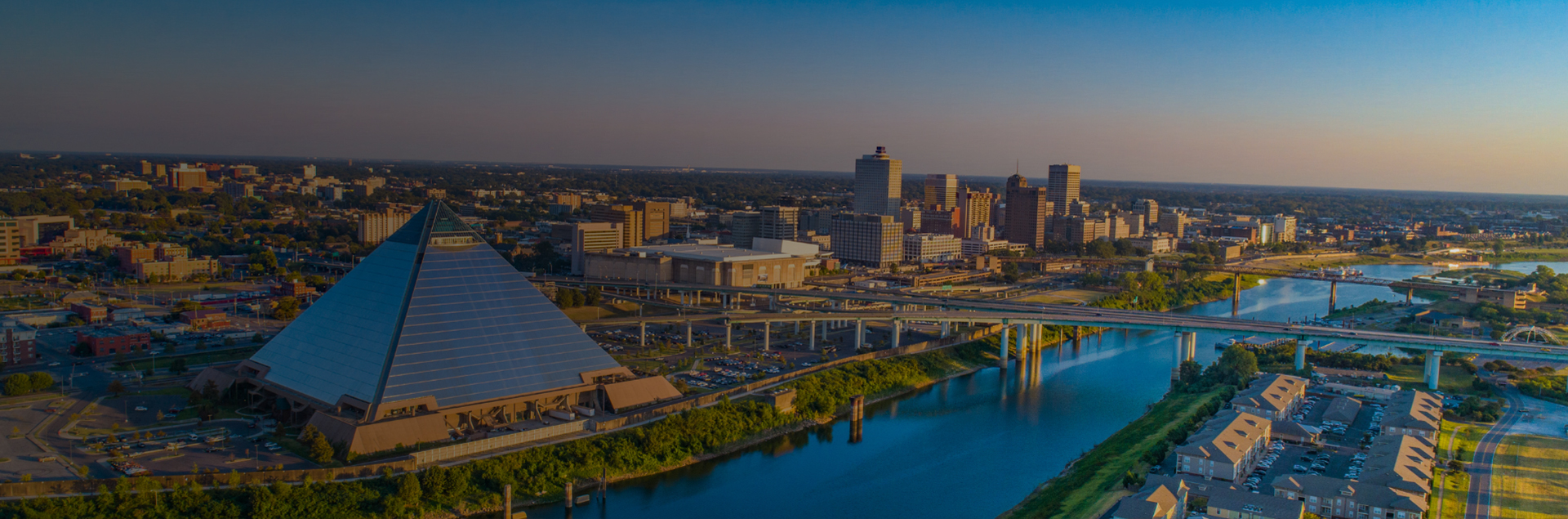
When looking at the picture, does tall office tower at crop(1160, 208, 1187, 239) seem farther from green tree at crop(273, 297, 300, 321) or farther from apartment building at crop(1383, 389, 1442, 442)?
green tree at crop(273, 297, 300, 321)

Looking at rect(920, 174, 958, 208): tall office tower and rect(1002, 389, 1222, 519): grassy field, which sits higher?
rect(920, 174, 958, 208): tall office tower

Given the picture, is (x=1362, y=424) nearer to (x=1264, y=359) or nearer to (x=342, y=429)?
(x=1264, y=359)

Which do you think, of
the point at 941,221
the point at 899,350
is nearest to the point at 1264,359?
the point at 899,350

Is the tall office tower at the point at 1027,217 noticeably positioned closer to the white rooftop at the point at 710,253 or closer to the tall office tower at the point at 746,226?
the tall office tower at the point at 746,226

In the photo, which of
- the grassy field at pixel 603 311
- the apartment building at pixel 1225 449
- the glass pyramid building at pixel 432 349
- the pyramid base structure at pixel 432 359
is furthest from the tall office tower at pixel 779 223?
the apartment building at pixel 1225 449

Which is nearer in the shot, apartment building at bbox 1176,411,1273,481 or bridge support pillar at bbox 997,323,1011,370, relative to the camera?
apartment building at bbox 1176,411,1273,481

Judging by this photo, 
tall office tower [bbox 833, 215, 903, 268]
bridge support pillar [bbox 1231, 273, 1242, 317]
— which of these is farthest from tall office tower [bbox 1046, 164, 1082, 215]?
bridge support pillar [bbox 1231, 273, 1242, 317]

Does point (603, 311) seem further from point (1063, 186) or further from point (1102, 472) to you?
point (1063, 186)
